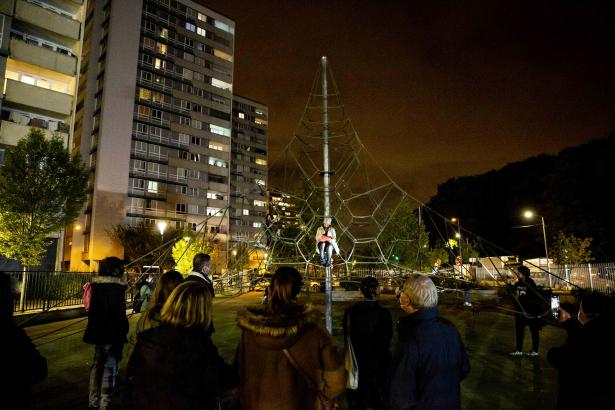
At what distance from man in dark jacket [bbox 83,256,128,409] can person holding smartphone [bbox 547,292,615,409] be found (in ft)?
15.5

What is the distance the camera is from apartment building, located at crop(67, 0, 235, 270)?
44500mm

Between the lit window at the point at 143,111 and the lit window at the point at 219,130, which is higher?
the lit window at the point at 219,130

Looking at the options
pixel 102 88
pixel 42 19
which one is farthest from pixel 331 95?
pixel 102 88

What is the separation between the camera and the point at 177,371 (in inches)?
93.4

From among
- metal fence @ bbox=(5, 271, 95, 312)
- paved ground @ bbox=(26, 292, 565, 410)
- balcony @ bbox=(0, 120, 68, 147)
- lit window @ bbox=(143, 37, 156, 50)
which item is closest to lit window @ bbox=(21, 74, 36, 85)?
balcony @ bbox=(0, 120, 68, 147)

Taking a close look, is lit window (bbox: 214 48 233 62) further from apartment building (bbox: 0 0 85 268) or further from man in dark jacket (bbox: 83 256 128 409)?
man in dark jacket (bbox: 83 256 128 409)

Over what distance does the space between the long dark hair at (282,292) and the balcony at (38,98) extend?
27.4 m

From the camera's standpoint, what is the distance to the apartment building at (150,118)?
44.5 m

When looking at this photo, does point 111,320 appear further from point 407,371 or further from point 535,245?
point 535,245

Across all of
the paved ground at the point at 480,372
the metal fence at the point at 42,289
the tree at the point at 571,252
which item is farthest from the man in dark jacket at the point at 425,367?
the tree at the point at 571,252

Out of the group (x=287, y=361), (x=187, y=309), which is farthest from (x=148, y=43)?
(x=287, y=361)

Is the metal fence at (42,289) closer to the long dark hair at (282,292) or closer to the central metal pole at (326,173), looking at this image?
the central metal pole at (326,173)

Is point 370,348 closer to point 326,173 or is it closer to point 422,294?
point 422,294

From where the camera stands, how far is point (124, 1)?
46.6 m
